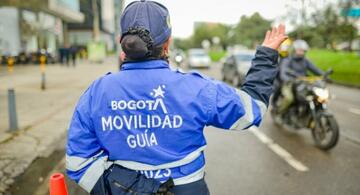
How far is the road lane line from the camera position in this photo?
548 centimetres

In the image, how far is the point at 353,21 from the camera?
17.6m

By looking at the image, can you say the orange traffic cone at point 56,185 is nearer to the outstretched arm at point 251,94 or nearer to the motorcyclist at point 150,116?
the motorcyclist at point 150,116

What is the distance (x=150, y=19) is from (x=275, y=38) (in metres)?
0.65

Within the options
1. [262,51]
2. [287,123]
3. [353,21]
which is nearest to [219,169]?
[287,123]

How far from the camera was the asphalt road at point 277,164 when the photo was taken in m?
4.62

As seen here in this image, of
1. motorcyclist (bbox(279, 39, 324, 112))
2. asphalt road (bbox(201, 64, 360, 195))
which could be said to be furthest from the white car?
motorcyclist (bbox(279, 39, 324, 112))

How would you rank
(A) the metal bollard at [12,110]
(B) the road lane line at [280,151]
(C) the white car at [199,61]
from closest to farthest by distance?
(B) the road lane line at [280,151] < (A) the metal bollard at [12,110] < (C) the white car at [199,61]

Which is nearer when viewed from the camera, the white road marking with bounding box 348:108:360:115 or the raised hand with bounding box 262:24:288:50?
the raised hand with bounding box 262:24:288:50

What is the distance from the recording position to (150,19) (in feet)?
6.00

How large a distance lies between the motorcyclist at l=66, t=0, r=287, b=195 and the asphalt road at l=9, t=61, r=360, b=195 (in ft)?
9.02

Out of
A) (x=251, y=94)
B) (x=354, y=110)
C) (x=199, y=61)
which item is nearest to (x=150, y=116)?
(x=251, y=94)

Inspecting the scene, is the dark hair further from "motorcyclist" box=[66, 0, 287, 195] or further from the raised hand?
the raised hand

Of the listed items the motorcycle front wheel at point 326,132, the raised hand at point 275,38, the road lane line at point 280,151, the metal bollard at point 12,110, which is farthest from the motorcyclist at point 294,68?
the raised hand at point 275,38

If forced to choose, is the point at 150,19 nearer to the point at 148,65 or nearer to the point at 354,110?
the point at 148,65
